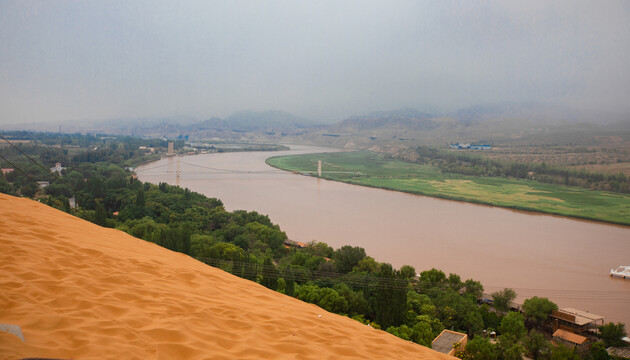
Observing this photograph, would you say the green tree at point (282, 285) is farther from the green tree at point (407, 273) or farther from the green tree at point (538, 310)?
the green tree at point (538, 310)

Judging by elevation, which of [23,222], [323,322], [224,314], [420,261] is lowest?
[420,261]

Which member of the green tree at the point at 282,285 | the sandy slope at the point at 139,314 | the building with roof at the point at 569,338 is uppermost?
the sandy slope at the point at 139,314

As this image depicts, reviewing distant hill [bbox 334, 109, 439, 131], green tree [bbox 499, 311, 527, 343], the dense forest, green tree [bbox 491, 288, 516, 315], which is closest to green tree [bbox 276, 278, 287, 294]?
green tree [bbox 499, 311, 527, 343]

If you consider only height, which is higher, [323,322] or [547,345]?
[323,322]

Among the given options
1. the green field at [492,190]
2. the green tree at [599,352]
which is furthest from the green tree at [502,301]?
the green field at [492,190]

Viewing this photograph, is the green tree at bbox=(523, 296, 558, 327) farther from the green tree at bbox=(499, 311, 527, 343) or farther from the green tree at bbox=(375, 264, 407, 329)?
the green tree at bbox=(375, 264, 407, 329)

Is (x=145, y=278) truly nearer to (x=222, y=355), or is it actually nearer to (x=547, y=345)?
(x=222, y=355)

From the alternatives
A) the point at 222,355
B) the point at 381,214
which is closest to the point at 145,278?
the point at 222,355
